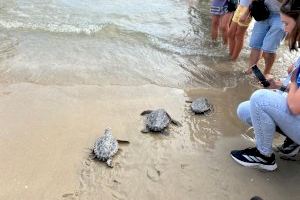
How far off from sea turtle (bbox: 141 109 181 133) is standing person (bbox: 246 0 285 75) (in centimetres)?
162

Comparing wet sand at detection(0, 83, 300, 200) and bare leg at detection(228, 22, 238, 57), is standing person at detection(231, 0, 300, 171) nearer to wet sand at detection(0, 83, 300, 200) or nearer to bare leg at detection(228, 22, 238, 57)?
wet sand at detection(0, 83, 300, 200)

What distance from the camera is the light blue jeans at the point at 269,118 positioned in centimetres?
290

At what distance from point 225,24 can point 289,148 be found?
2.88 metres

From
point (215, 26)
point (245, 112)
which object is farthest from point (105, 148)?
point (215, 26)

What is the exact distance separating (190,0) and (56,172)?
6.13m

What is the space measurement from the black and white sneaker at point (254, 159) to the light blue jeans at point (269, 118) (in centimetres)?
5

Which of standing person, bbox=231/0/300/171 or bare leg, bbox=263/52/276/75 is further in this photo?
bare leg, bbox=263/52/276/75

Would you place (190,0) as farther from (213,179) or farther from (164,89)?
(213,179)

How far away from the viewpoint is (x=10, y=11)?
700 centimetres

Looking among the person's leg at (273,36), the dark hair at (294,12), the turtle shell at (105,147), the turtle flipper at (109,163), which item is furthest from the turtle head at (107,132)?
the person's leg at (273,36)

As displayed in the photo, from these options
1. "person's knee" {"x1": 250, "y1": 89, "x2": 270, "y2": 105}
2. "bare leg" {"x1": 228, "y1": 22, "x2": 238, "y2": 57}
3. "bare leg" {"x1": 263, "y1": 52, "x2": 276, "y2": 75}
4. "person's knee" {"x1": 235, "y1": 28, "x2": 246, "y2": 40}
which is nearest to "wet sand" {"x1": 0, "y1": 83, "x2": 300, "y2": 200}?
"person's knee" {"x1": 250, "y1": 89, "x2": 270, "y2": 105}

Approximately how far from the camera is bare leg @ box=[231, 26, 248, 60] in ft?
17.1

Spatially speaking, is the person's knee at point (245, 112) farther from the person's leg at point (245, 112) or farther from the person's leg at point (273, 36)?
the person's leg at point (273, 36)

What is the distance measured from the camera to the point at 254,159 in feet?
10.6
